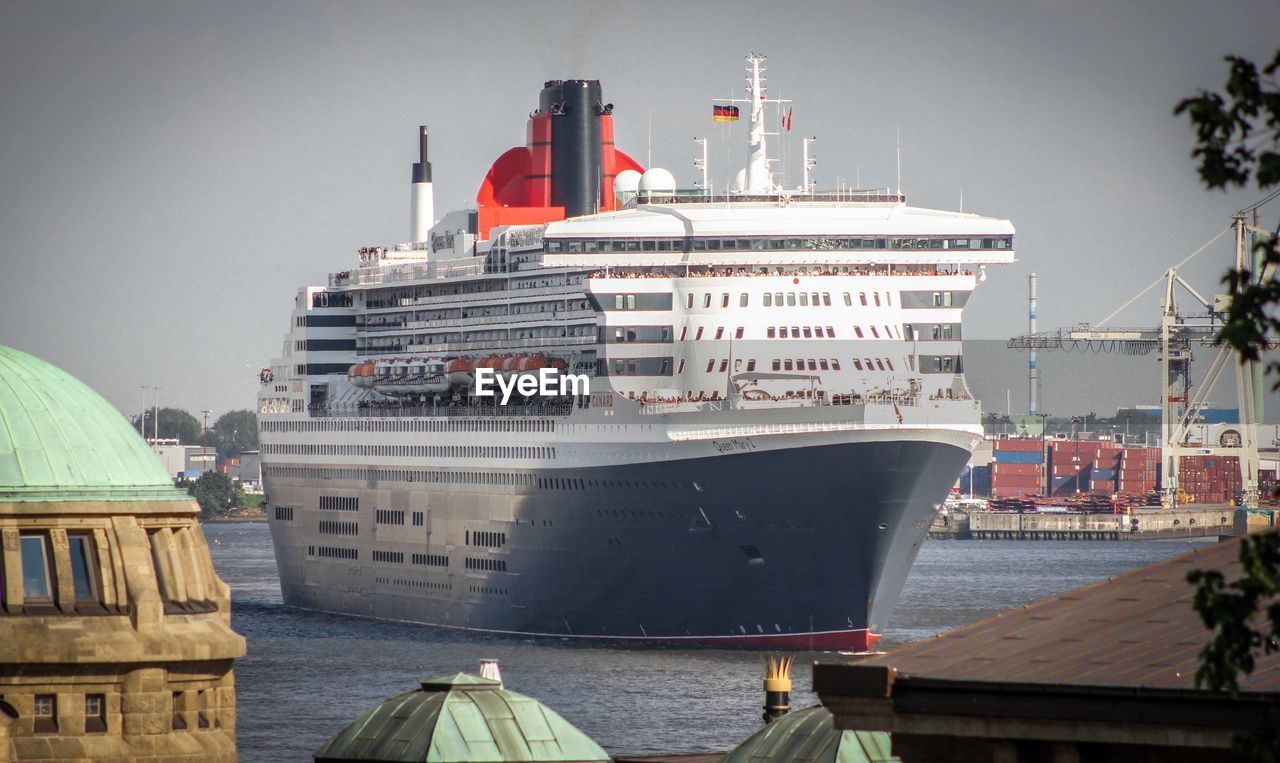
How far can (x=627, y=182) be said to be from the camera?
83.3 meters

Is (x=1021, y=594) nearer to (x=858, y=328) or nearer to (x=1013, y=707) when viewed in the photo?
(x=858, y=328)

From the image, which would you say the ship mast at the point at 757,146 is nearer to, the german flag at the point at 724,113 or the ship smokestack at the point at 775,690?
the german flag at the point at 724,113

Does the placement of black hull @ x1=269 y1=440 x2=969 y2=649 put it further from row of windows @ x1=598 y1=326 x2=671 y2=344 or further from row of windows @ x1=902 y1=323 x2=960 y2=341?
row of windows @ x1=902 y1=323 x2=960 y2=341

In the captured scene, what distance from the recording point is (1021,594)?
109375 mm

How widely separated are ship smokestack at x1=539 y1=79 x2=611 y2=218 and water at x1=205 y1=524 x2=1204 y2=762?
604 inches

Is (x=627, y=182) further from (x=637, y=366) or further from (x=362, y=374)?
(x=362, y=374)

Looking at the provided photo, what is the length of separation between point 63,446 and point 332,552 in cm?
6237

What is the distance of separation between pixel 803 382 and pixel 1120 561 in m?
91.3

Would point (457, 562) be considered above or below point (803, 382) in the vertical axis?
below

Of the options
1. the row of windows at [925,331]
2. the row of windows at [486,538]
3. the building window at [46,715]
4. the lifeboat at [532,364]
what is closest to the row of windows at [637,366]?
the lifeboat at [532,364]

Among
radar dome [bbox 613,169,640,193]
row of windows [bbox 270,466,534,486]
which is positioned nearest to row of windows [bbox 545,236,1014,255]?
row of windows [bbox 270,466,534,486]

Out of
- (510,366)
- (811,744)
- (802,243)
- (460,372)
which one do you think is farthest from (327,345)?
(811,744)

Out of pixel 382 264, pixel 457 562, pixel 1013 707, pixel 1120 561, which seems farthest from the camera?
pixel 1120 561

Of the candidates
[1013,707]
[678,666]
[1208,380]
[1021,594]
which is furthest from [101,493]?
[1208,380]
